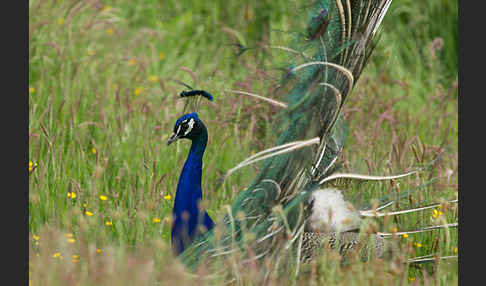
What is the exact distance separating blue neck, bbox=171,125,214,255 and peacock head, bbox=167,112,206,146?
6cm

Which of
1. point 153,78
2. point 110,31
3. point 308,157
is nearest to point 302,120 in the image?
point 308,157

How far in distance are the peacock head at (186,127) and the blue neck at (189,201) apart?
6 cm

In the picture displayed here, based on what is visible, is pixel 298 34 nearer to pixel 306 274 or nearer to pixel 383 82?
pixel 306 274

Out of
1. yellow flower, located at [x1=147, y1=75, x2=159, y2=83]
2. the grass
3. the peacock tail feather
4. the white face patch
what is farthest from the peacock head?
yellow flower, located at [x1=147, y1=75, x2=159, y2=83]

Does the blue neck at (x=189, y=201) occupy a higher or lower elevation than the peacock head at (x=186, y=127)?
lower

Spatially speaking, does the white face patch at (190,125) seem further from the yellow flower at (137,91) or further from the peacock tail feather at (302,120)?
the yellow flower at (137,91)

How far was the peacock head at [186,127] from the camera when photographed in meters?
4.24

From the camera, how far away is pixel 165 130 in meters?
6.04

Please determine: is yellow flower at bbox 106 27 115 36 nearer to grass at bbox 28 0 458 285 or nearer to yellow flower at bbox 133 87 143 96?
grass at bbox 28 0 458 285

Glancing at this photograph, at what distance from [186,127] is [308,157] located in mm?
814

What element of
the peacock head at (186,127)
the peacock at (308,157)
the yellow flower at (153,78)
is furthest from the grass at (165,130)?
the peacock head at (186,127)

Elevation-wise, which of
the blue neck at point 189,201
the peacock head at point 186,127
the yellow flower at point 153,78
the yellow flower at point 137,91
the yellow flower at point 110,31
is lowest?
the blue neck at point 189,201

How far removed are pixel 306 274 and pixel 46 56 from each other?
4.01m

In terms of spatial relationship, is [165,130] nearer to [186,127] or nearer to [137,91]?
[137,91]
